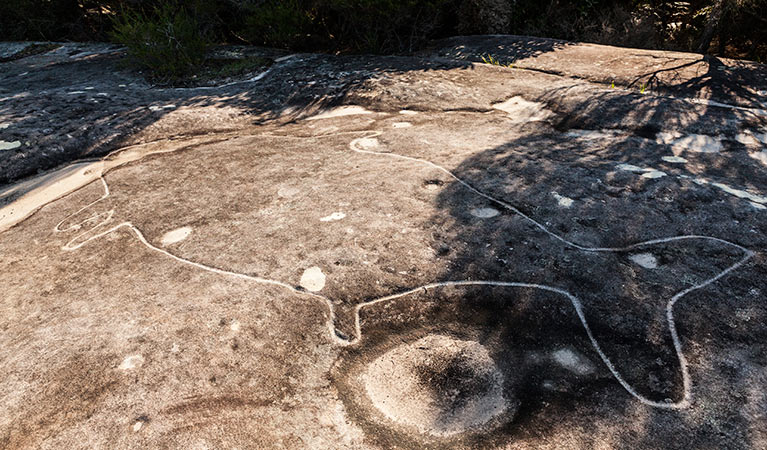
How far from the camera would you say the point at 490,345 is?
2039 millimetres

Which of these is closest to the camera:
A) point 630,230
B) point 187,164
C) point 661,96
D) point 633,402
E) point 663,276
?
point 633,402

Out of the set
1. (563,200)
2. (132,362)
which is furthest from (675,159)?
(132,362)

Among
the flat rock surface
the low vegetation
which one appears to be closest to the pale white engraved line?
the flat rock surface

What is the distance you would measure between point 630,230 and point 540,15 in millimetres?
6520

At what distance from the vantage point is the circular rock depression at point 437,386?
1.76m

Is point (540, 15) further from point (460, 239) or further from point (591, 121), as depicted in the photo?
point (460, 239)

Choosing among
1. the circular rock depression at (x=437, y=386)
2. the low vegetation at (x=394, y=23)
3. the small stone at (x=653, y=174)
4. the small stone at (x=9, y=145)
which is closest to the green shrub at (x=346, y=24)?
the low vegetation at (x=394, y=23)

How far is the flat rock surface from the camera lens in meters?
1.72

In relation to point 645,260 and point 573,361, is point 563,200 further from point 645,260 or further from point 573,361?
point 573,361

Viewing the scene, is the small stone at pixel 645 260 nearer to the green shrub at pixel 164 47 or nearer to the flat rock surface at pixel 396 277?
the flat rock surface at pixel 396 277

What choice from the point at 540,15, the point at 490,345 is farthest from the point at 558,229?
the point at 540,15

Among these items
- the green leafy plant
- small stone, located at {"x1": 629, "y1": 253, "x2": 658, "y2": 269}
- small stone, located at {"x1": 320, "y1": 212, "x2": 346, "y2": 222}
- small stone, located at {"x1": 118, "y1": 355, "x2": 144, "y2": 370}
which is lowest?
small stone, located at {"x1": 118, "y1": 355, "x2": 144, "y2": 370}

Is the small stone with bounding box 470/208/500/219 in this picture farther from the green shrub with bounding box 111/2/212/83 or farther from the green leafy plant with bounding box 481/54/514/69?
the green shrub with bounding box 111/2/212/83

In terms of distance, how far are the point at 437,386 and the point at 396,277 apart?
2.05 feet
